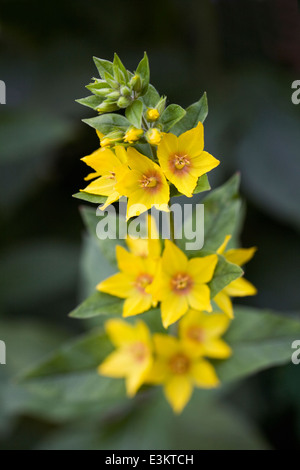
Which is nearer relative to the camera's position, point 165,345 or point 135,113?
point 135,113

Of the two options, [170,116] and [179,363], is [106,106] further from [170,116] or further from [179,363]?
[179,363]

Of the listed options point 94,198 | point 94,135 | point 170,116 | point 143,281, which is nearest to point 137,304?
point 143,281

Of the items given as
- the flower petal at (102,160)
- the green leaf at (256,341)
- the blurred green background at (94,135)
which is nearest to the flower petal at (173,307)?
the flower petal at (102,160)

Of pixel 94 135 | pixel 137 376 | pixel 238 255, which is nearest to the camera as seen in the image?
pixel 238 255

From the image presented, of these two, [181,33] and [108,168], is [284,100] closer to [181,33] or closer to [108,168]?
[181,33]

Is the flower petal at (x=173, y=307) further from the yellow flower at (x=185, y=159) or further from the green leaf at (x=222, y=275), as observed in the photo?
the yellow flower at (x=185, y=159)

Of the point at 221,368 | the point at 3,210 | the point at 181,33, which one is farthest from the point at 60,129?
the point at 221,368

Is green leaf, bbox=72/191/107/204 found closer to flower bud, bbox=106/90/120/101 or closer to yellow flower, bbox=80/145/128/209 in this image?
yellow flower, bbox=80/145/128/209
